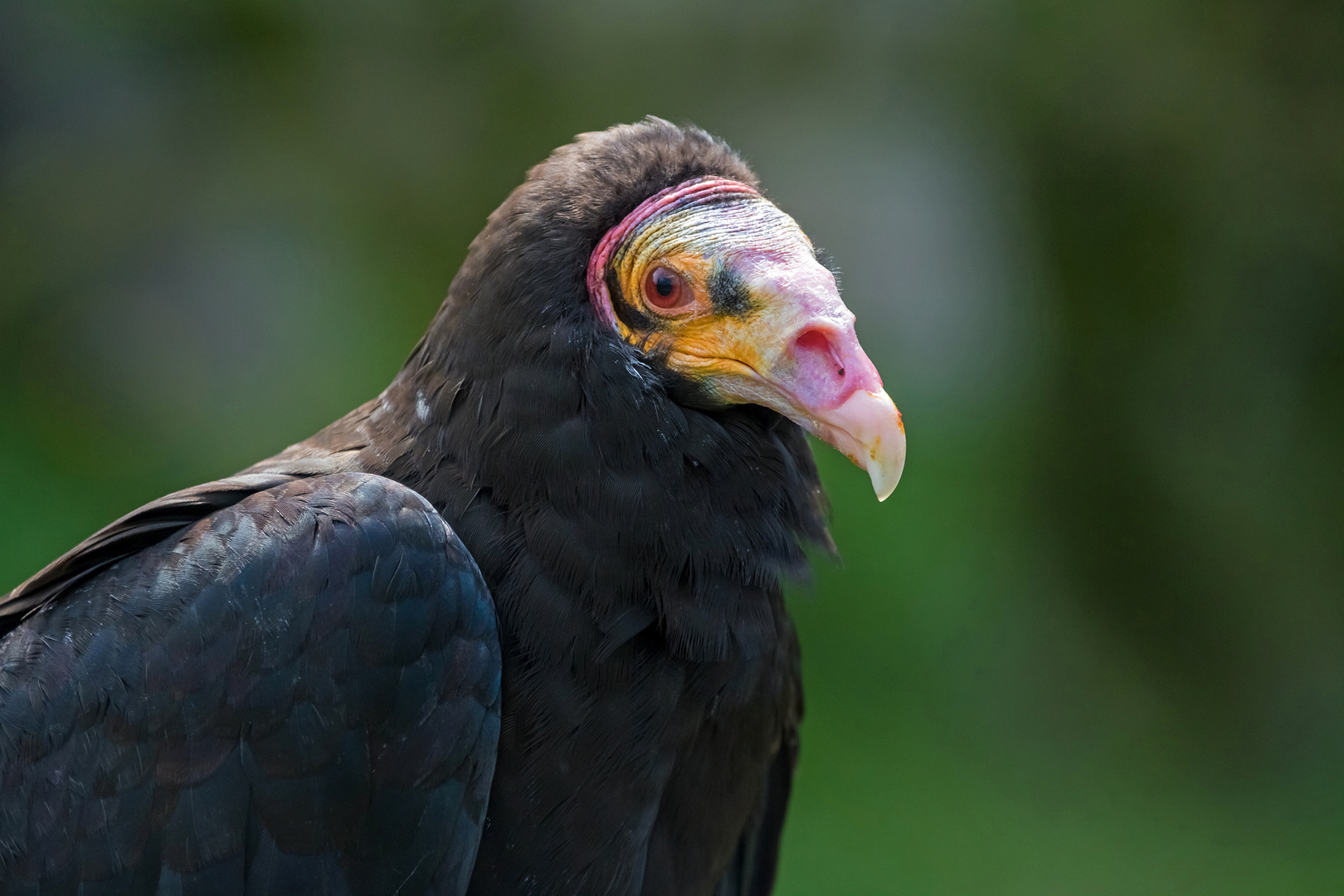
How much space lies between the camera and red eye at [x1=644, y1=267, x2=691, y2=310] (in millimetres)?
2385

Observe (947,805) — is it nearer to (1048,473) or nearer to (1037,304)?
(1048,473)

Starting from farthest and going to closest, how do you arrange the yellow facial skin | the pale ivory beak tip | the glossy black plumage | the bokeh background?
the bokeh background, the yellow facial skin, the pale ivory beak tip, the glossy black plumage

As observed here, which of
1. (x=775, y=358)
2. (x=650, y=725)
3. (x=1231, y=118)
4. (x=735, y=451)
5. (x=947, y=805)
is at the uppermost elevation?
(x=1231, y=118)

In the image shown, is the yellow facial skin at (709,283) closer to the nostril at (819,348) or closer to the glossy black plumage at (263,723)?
the nostril at (819,348)

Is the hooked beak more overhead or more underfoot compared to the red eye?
more underfoot

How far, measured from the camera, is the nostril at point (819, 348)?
7.25 ft

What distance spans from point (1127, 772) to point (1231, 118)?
3397 millimetres

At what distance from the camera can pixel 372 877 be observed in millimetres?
2078

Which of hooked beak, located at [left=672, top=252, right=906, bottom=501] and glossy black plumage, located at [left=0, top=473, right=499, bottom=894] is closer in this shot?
glossy black plumage, located at [left=0, top=473, right=499, bottom=894]

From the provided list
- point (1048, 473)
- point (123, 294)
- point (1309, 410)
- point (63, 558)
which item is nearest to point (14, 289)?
point (123, 294)

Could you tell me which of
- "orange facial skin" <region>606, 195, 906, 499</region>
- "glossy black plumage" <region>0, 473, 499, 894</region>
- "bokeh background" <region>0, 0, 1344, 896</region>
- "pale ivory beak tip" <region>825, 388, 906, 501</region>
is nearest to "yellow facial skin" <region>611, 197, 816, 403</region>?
"orange facial skin" <region>606, 195, 906, 499</region>

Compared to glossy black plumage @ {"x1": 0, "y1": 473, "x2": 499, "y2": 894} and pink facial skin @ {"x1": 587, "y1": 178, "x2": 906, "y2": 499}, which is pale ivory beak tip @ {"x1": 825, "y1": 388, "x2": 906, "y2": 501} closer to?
pink facial skin @ {"x1": 587, "y1": 178, "x2": 906, "y2": 499}

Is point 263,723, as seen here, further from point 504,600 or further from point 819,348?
point 819,348

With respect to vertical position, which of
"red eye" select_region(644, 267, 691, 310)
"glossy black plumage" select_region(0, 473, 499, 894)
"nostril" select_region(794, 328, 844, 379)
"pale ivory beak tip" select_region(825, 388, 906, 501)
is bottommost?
"glossy black plumage" select_region(0, 473, 499, 894)
